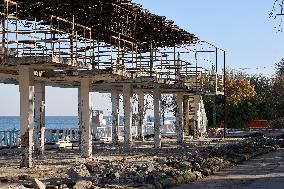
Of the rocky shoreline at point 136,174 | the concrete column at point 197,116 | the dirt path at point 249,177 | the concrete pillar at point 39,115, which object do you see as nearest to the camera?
the rocky shoreline at point 136,174

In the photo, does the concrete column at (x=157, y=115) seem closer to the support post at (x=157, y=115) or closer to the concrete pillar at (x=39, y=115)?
the support post at (x=157, y=115)

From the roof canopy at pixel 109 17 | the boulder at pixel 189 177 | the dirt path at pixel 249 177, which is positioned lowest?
the dirt path at pixel 249 177

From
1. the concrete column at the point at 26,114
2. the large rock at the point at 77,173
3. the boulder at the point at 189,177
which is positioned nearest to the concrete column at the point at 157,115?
the concrete column at the point at 26,114

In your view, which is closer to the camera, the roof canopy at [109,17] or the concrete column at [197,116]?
the roof canopy at [109,17]

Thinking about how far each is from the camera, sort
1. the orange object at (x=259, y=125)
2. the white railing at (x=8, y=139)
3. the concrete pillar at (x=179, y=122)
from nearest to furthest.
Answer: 1. the white railing at (x=8, y=139)
2. the concrete pillar at (x=179, y=122)
3. the orange object at (x=259, y=125)

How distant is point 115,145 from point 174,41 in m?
7.06

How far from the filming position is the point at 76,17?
29.4 m

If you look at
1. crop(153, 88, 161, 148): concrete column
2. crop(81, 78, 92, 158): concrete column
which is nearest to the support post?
crop(153, 88, 161, 148): concrete column

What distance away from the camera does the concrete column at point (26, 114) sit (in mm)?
22531

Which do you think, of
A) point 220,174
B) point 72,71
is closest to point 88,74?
point 72,71

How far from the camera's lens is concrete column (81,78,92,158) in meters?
27.7

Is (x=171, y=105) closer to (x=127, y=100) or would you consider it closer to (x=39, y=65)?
(x=127, y=100)

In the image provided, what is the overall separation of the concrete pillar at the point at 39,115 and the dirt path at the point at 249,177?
966cm

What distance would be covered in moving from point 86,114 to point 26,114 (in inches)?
214
